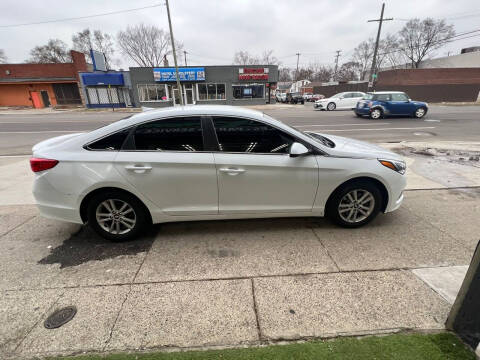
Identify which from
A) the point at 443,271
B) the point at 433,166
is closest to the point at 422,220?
the point at 443,271

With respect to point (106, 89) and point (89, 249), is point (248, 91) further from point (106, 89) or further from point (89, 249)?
point (89, 249)

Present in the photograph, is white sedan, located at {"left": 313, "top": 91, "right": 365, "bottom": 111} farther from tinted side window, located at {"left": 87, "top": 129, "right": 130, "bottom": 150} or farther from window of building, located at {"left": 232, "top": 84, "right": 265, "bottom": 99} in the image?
tinted side window, located at {"left": 87, "top": 129, "right": 130, "bottom": 150}

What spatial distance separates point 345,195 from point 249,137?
1.45 metres

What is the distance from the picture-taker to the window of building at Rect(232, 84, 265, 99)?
30514 millimetres

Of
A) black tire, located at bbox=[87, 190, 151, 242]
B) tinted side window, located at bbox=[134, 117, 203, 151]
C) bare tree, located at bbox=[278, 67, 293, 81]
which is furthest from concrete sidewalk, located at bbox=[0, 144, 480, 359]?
bare tree, located at bbox=[278, 67, 293, 81]

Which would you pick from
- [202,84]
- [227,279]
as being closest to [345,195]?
[227,279]

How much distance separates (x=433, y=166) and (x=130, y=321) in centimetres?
704

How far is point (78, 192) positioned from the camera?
9.25 feet

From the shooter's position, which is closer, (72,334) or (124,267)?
(72,334)

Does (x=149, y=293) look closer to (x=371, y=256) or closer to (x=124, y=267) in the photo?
(x=124, y=267)

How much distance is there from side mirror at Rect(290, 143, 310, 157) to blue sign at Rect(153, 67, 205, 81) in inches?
1151

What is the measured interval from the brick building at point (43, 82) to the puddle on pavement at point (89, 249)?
3848cm

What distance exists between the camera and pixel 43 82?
33.5 m

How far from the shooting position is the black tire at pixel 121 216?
114 inches
